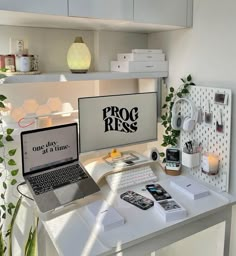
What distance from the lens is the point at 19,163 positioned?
1.68 m

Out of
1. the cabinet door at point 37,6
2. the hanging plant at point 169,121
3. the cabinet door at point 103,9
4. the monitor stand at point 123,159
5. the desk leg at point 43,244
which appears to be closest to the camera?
the cabinet door at point 37,6

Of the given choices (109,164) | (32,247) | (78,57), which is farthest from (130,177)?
(78,57)

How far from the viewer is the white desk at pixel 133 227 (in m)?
1.13

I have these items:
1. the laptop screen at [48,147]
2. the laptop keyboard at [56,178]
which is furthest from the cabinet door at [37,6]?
the laptop keyboard at [56,178]

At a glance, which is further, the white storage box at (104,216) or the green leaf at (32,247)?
the green leaf at (32,247)

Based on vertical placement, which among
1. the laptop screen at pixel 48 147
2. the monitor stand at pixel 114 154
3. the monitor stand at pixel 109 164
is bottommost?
the monitor stand at pixel 109 164

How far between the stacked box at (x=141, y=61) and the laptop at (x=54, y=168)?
1.77 ft

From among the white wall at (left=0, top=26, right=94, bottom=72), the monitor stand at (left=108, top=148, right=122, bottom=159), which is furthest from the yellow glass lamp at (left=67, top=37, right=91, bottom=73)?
the monitor stand at (left=108, top=148, right=122, bottom=159)

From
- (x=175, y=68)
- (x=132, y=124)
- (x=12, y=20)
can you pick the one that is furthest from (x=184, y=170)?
(x=12, y=20)

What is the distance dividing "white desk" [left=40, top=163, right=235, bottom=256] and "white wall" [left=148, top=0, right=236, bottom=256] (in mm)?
232

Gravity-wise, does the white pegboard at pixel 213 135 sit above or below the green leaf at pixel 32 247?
above

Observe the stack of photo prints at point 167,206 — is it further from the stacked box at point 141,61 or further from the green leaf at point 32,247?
the stacked box at point 141,61

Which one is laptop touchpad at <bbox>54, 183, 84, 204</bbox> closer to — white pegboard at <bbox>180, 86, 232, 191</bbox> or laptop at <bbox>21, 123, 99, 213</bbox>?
laptop at <bbox>21, 123, 99, 213</bbox>

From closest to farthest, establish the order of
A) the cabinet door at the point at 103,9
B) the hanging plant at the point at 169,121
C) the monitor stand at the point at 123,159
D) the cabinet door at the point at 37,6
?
the cabinet door at the point at 37,6, the cabinet door at the point at 103,9, the monitor stand at the point at 123,159, the hanging plant at the point at 169,121
